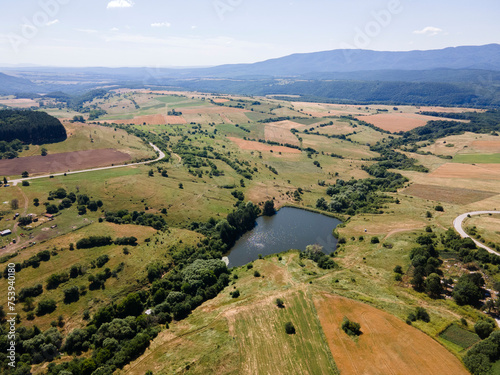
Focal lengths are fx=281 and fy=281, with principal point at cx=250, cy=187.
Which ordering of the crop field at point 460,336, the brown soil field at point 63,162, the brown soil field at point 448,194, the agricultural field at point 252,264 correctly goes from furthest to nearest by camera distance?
the brown soil field at point 63,162 < the brown soil field at point 448,194 < the agricultural field at point 252,264 < the crop field at point 460,336

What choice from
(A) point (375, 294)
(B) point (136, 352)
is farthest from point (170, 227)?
(A) point (375, 294)

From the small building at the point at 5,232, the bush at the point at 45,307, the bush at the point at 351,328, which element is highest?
the bush at the point at 351,328

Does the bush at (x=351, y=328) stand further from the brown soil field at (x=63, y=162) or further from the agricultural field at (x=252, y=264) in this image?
the brown soil field at (x=63, y=162)

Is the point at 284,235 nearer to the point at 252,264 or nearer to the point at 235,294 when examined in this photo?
the point at 252,264

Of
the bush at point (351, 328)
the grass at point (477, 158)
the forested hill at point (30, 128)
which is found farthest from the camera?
the grass at point (477, 158)

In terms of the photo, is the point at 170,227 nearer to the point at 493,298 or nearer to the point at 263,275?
the point at 263,275

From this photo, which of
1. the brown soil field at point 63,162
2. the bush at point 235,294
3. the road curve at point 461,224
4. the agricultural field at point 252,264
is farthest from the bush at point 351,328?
the brown soil field at point 63,162
